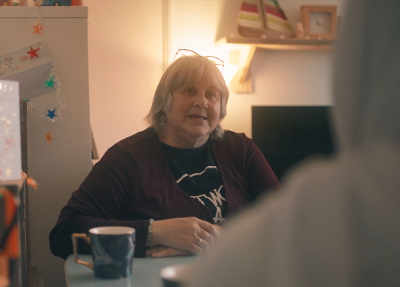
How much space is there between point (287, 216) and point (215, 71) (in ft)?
4.58

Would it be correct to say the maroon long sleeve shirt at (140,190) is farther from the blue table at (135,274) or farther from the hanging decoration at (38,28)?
the hanging decoration at (38,28)

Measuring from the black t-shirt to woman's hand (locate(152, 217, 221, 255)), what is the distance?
0.24 meters

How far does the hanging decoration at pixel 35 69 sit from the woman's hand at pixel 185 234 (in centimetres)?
66

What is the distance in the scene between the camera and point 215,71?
167 centimetres

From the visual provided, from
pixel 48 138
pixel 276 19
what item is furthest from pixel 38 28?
pixel 276 19

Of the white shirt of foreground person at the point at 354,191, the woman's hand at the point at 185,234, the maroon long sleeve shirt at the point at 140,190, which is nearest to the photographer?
the white shirt of foreground person at the point at 354,191

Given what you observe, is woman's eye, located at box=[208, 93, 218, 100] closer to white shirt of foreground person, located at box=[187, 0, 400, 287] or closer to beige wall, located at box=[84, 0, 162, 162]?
beige wall, located at box=[84, 0, 162, 162]

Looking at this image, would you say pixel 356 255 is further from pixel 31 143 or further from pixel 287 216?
pixel 31 143

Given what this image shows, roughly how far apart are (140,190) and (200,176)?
8.7 inches

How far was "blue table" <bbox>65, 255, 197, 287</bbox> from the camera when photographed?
2.88 feet

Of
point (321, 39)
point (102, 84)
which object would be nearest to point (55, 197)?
point (102, 84)

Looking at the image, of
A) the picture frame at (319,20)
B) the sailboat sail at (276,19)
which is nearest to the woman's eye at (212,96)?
the sailboat sail at (276,19)

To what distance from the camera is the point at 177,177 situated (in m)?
1.51

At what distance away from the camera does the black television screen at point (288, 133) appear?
303 cm
